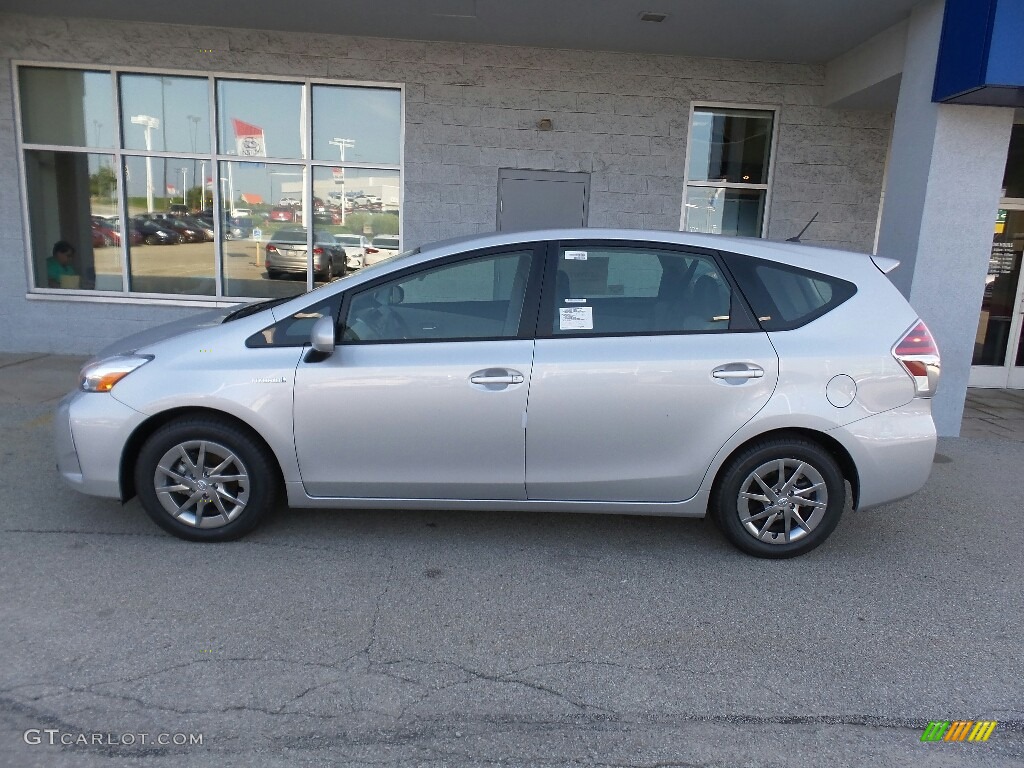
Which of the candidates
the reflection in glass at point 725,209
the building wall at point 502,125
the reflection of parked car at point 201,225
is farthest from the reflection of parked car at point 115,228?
the reflection in glass at point 725,209

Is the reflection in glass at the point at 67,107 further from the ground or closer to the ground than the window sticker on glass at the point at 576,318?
further from the ground

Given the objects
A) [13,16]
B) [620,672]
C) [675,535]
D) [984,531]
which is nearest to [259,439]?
[620,672]

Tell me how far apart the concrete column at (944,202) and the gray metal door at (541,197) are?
3384mm

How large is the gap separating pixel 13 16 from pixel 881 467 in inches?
387

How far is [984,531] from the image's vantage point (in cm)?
455

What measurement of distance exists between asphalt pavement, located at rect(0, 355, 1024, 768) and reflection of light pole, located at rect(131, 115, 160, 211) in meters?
5.24

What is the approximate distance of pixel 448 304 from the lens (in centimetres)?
396

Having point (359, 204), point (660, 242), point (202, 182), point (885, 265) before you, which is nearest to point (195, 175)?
point (202, 182)

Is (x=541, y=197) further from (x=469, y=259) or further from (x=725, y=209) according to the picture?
(x=469, y=259)

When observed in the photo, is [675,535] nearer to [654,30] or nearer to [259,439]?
[259,439]

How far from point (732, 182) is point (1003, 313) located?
3.78 metres

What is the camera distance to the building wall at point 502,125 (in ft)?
A: 26.7

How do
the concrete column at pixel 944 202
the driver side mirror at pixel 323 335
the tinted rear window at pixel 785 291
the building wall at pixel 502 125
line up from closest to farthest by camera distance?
1. the driver side mirror at pixel 323 335
2. the tinted rear window at pixel 785 291
3. the concrete column at pixel 944 202
4. the building wall at pixel 502 125

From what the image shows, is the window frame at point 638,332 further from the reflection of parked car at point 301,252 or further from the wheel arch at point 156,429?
the reflection of parked car at point 301,252
